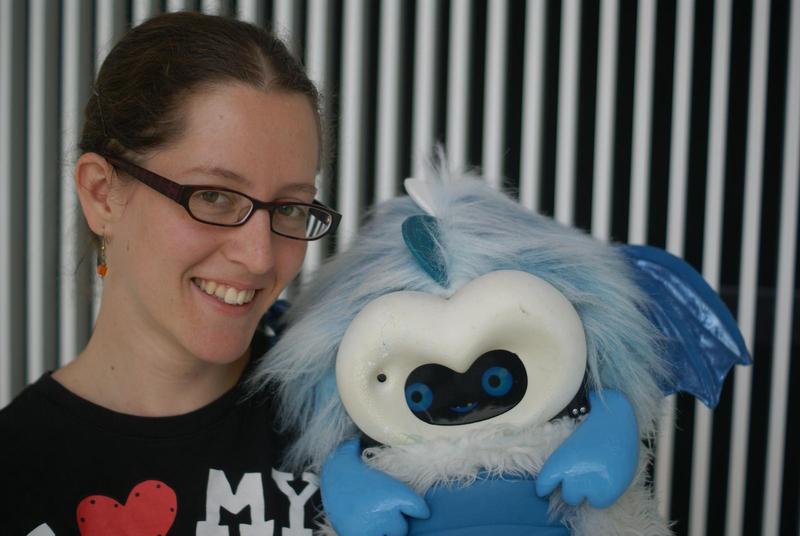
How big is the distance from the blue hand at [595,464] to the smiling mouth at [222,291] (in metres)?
0.46

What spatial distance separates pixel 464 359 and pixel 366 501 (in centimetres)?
20

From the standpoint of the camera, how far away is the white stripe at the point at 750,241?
1916 mm

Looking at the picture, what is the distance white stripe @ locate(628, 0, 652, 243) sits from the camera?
6.39 feet

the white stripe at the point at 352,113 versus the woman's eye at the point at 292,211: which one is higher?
the white stripe at the point at 352,113

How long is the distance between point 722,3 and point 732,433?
1.10 metres

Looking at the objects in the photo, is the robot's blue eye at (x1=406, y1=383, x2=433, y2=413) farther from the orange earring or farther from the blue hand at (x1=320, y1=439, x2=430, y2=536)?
the orange earring

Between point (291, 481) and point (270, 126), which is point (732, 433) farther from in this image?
point (270, 126)

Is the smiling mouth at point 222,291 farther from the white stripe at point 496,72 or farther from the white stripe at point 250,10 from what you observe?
the white stripe at point 250,10

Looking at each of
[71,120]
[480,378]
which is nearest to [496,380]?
[480,378]

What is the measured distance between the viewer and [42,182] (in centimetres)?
209

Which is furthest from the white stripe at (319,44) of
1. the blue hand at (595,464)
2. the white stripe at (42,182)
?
the blue hand at (595,464)

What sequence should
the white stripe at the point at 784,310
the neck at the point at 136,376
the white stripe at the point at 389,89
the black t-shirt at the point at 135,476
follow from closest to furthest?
the black t-shirt at the point at 135,476, the neck at the point at 136,376, the white stripe at the point at 784,310, the white stripe at the point at 389,89

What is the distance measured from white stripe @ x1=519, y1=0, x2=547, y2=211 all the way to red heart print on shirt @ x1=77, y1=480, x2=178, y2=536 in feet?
4.11

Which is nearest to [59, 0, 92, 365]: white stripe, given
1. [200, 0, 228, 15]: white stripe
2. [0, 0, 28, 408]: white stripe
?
[0, 0, 28, 408]: white stripe
